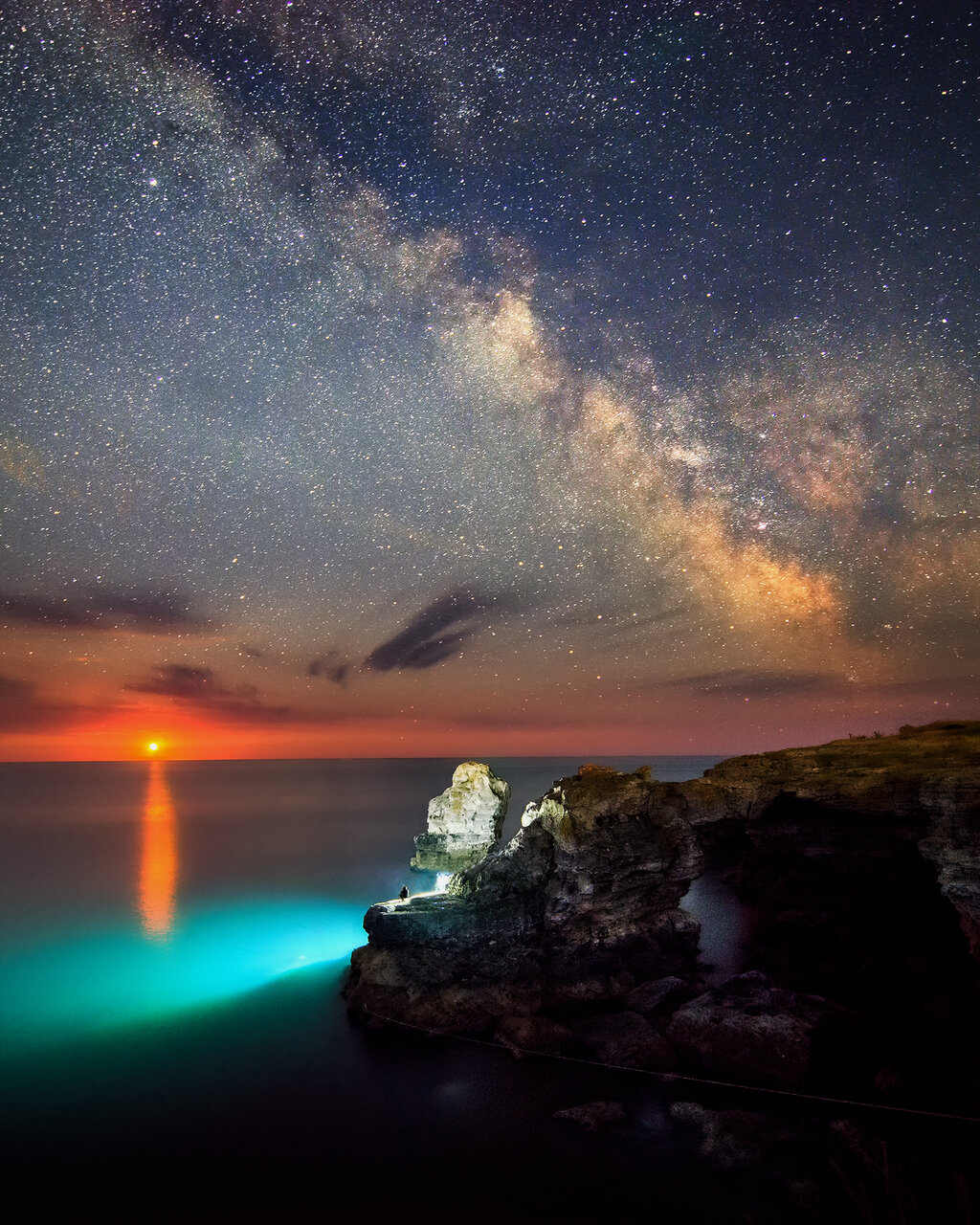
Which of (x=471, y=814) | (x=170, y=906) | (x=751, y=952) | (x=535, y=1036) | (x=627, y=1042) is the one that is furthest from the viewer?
(x=170, y=906)

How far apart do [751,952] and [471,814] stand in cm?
1716

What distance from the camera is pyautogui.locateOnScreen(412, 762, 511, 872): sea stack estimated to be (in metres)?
36.8

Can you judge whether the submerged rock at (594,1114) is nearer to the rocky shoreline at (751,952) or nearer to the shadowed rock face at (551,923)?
the rocky shoreline at (751,952)

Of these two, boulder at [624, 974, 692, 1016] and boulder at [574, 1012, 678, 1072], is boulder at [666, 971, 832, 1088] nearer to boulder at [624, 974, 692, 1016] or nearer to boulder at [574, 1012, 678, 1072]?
boulder at [574, 1012, 678, 1072]

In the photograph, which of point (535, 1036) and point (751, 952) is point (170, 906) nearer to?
point (535, 1036)

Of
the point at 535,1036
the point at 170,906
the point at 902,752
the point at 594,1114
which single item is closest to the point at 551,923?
the point at 535,1036

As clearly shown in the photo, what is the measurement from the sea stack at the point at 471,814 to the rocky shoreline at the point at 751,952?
13008mm

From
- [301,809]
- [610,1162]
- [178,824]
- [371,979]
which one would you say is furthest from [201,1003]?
[301,809]

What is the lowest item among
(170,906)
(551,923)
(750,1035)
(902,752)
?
(170,906)

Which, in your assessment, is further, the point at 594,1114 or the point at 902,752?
the point at 902,752

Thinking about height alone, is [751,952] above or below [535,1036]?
below

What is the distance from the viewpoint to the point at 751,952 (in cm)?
2500

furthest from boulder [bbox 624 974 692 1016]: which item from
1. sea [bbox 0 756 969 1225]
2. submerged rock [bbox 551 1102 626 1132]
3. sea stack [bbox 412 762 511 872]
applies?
sea stack [bbox 412 762 511 872]

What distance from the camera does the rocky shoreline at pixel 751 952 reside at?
17703 millimetres
